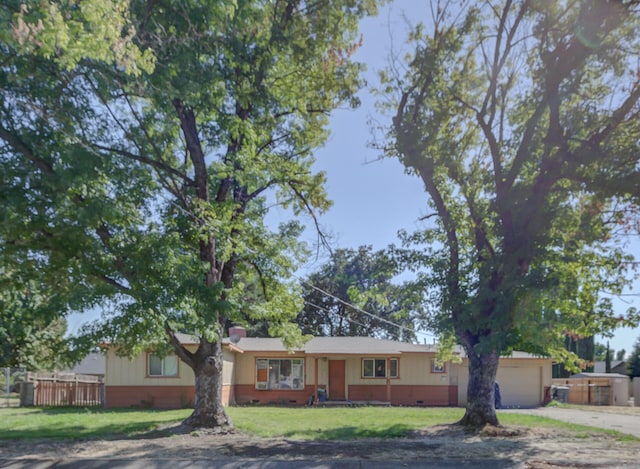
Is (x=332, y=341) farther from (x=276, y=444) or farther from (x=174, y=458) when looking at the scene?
(x=174, y=458)

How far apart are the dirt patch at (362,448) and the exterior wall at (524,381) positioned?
13.7 meters

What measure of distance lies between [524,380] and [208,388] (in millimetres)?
18677

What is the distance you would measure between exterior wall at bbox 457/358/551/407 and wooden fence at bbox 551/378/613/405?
4.16 metres

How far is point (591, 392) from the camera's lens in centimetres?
2945

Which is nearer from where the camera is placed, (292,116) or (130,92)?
(130,92)

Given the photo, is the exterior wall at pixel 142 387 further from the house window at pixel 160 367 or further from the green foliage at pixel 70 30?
the green foliage at pixel 70 30

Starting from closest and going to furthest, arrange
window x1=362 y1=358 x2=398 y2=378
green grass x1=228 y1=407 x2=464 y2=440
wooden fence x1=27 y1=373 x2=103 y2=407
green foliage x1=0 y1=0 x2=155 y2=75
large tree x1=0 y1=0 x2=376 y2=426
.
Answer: green foliage x1=0 y1=0 x2=155 y2=75 < large tree x1=0 y1=0 x2=376 y2=426 < green grass x1=228 y1=407 x2=464 y2=440 < wooden fence x1=27 y1=373 x2=103 y2=407 < window x1=362 y1=358 x2=398 y2=378

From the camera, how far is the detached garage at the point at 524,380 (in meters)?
26.5

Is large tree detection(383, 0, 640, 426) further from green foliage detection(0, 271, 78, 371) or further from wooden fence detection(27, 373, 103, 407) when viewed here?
wooden fence detection(27, 373, 103, 407)

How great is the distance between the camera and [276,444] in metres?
11.4

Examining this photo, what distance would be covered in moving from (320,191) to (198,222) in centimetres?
471

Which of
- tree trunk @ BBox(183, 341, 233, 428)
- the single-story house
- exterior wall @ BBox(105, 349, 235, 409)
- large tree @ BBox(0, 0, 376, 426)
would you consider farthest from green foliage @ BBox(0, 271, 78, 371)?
the single-story house

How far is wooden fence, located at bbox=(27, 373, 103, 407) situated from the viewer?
74.7 feet

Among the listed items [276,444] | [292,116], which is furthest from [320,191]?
[276,444]
